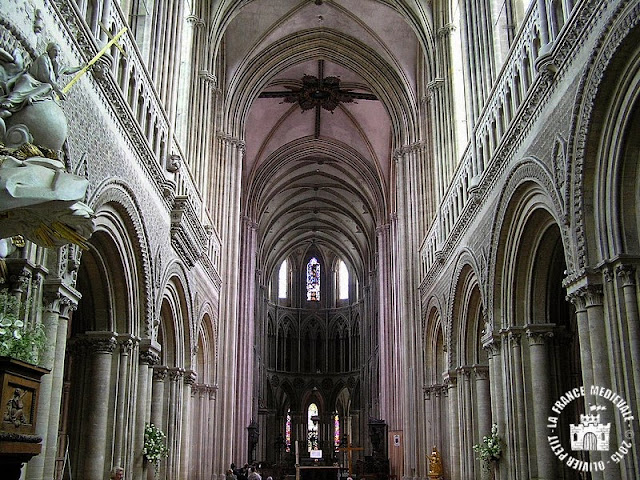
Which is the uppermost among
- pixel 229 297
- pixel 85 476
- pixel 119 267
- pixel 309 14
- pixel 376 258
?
pixel 309 14

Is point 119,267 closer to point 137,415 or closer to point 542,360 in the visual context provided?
point 137,415

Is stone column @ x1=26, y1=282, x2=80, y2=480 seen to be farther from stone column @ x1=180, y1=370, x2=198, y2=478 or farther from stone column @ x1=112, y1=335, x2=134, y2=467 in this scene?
stone column @ x1=180, y1=370, x2=198, y2=478

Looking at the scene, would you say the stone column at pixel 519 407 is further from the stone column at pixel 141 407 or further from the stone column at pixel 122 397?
the stone column at pixel 122 397

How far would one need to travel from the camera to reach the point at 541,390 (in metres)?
13.5

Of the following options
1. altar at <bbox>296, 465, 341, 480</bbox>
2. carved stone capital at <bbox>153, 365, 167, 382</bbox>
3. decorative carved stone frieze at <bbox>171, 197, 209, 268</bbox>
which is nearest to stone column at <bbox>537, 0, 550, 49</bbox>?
decorative carved stone frieze at <bbox>171, 197, 209, 268</bbox>

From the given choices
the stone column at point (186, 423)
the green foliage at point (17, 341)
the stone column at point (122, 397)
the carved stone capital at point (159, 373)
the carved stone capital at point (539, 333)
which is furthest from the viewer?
the stone column at point (186, 423)

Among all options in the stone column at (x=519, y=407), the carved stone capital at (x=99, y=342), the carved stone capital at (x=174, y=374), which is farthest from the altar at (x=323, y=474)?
the carved stone capital at (x=99, y=342)

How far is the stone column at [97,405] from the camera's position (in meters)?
12.6

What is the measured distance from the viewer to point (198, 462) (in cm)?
2183

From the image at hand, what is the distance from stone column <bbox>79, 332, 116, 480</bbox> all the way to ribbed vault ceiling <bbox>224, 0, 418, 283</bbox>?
1517cm

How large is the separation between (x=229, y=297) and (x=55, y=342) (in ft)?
53.0

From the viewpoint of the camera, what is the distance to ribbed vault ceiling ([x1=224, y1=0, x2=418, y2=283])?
27.4 m

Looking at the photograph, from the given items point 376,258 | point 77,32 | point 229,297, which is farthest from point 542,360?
point 376,258

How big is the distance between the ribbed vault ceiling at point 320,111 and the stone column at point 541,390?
15.3 meters
